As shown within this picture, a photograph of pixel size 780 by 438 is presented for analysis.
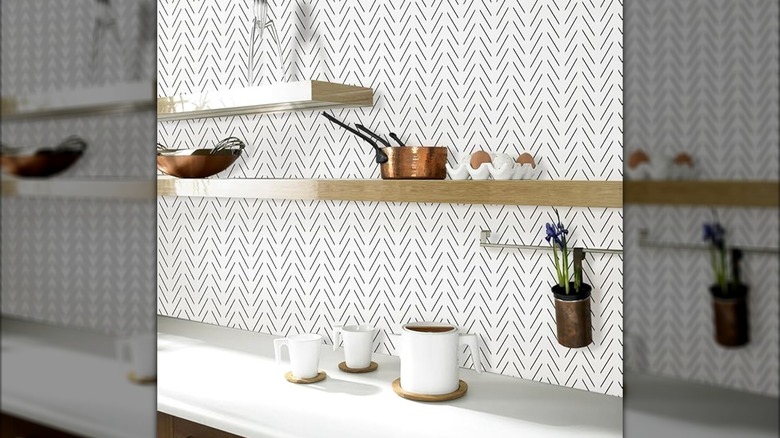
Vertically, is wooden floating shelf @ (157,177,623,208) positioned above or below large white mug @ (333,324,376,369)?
above

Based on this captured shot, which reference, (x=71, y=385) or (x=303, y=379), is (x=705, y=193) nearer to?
(x=71, y=385)

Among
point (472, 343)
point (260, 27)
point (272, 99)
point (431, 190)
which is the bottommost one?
point (472, 343)

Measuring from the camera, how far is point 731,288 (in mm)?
128

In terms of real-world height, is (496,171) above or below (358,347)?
above

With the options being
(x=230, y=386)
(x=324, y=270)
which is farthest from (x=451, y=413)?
(x=324, y=270)

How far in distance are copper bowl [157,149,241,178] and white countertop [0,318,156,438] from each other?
180 centimetres

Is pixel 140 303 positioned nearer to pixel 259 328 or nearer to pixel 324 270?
pixel 324 270

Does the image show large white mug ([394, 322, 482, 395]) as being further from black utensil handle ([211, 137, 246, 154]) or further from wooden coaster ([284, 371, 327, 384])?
black utensil handle ([211, 137, 246, 154])

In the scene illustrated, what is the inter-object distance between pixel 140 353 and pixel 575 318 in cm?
137

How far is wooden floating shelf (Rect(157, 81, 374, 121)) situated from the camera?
1.60 metres

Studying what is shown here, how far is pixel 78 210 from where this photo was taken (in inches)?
6.3

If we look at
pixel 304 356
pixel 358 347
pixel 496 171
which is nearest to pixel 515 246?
pixel 496 171

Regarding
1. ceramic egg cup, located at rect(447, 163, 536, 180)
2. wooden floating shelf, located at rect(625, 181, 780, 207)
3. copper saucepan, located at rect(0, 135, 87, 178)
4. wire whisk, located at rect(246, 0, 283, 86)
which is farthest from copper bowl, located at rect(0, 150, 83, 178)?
wire whisk, located at rect(246, 0, 283, 86)

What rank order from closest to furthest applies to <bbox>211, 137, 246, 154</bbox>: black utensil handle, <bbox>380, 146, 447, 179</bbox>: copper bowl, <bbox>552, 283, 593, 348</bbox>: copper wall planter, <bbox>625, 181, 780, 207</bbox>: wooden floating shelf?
<bbox>625, 181, 780, 207</bbox>: wooden floating shelf, <bbox>552, 283, 593, 348</bbox>: copper wall planter, <bbox>380, 146, 447, 179</bbox>: copper bowl, <bbox>211, 137, 246, 154</bbox>: black utensil handle
